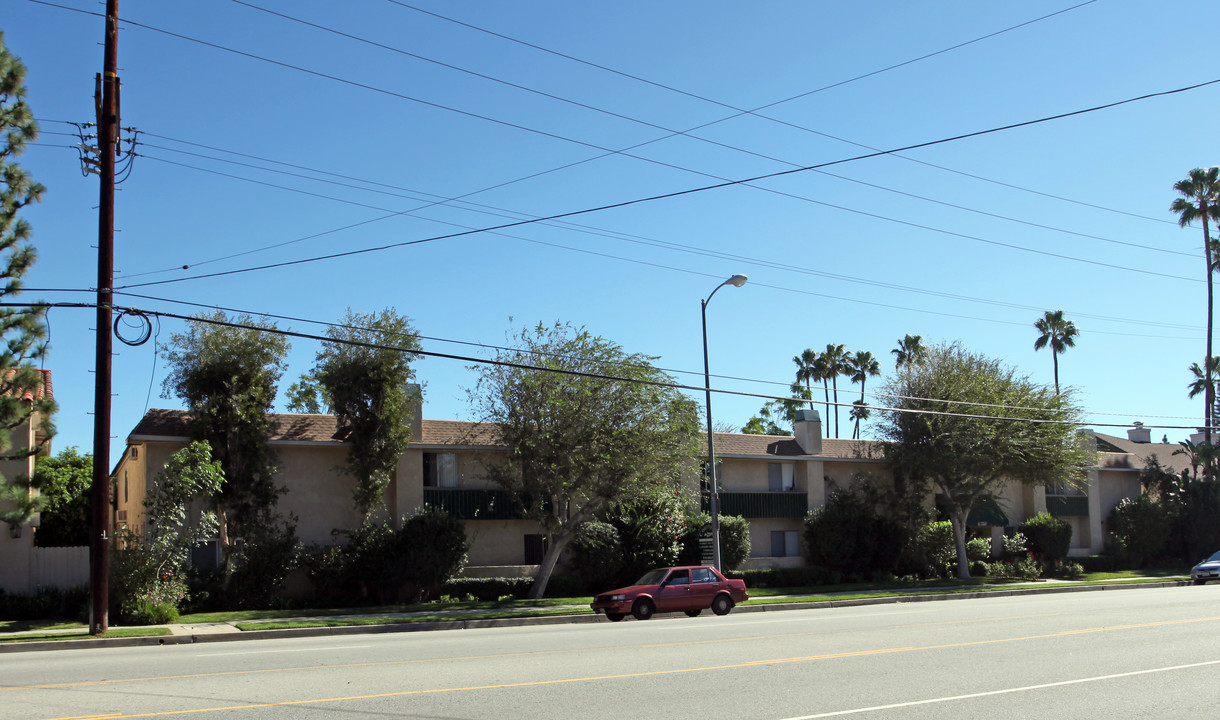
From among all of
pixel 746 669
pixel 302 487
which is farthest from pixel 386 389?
pixel 746 669

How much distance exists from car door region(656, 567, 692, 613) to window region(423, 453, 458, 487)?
1102 centimetres

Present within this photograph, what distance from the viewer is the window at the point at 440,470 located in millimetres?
33406

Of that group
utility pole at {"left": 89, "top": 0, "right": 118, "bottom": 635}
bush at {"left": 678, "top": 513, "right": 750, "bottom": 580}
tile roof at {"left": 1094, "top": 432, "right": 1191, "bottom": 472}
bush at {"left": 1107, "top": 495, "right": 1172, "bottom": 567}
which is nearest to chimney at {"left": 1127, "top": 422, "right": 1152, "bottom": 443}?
tile roof at {"left": 1094, "top": 432, "right": 1191, "bottom": 472}

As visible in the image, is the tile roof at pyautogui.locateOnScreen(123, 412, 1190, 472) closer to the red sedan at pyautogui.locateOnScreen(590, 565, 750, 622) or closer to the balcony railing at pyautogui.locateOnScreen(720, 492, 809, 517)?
the balcony railing at pyautogui.locateOnScreen(720, 492, 809, 517)

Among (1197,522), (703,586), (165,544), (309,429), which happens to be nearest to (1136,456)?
(1197,522)

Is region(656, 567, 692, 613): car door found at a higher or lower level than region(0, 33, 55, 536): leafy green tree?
lower

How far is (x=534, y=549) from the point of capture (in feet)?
116

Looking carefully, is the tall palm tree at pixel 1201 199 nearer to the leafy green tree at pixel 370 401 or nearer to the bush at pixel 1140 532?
the bush at pixel 1140 532

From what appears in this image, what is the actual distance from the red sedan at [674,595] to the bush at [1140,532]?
31521 mm

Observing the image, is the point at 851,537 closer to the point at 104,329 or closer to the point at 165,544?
the point at 165,544

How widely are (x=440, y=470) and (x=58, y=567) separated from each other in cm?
1147

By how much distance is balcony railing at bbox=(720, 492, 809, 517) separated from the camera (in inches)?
1539

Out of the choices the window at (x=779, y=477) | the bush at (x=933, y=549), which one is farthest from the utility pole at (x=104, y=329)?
the bush at (x=933, y=549)

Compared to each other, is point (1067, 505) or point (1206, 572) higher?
point (1067, 505)
